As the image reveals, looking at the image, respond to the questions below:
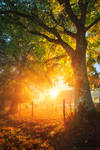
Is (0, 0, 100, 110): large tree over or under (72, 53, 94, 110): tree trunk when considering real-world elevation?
over

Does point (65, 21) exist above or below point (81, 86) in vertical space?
above

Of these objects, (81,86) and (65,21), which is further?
(65,21)

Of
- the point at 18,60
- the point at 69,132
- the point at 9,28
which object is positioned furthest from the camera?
the point at 18,60

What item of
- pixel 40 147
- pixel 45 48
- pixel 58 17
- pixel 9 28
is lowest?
pixel 40 147

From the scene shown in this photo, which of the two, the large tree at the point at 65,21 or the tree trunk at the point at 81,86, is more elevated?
the large tree at the point at 65,21

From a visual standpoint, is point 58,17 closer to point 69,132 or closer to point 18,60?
point 69,132

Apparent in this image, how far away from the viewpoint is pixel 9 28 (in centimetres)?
861

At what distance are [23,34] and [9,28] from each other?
112 cm

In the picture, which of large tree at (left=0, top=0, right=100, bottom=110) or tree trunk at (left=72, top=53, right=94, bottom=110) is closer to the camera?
tree trunk at (left=72, top=53, right=94, bottom=110)

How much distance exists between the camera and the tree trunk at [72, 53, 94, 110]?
6.86 meters

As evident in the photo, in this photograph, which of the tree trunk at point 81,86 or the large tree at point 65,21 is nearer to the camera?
the tree trunk at point 81,86

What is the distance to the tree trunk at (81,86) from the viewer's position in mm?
6863

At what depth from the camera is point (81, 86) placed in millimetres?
7090

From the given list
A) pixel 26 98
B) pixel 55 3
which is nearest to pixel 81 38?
pixel 55 3
